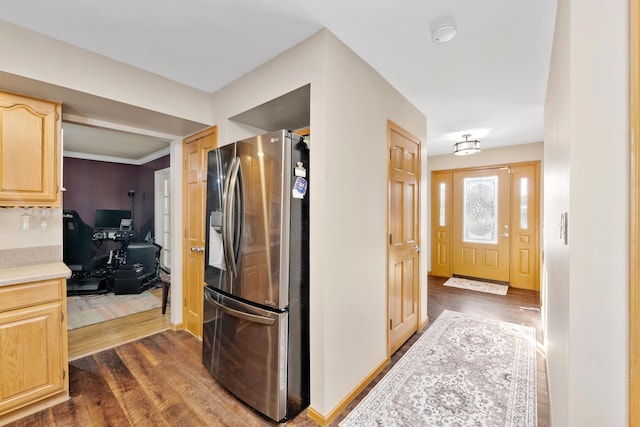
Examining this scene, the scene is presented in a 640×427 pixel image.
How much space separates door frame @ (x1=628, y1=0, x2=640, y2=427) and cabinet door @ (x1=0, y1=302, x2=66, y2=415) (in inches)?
115

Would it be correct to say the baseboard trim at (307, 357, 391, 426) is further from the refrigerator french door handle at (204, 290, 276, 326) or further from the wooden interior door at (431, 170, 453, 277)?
the wooden interior door at (431, 170, 453, 277)

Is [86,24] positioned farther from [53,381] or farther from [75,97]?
[53,381]

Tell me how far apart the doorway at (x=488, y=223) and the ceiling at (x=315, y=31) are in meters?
2.54

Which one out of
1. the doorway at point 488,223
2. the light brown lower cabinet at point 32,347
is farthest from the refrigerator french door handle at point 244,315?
the doorway at point 488,223

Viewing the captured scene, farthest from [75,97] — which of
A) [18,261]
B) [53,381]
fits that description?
[53,381]

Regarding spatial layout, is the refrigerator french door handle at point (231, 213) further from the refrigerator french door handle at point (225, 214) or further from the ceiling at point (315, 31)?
the ceiling at point (315, 31)

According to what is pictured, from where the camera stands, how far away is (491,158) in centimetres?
479

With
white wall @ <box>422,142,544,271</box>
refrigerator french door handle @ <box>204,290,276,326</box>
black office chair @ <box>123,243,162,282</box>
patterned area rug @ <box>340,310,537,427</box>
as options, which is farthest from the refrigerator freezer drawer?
white wall @ <box>422,142,544,271</box>

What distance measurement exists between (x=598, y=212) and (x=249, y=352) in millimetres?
1894

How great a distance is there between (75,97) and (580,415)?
3.24 m

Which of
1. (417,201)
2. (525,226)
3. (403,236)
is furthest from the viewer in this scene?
(525,226)

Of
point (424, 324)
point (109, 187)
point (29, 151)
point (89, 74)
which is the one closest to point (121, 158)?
point (109, 187)

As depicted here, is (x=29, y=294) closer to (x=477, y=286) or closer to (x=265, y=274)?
(x=265, y=274)

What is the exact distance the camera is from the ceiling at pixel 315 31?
152cm
